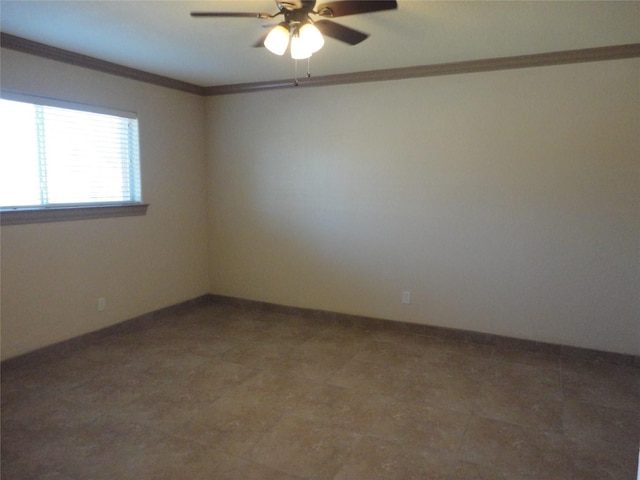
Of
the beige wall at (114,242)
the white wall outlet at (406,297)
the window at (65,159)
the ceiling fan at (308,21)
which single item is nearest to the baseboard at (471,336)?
the white wall outlet at (406,297)

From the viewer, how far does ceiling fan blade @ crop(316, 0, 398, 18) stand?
203 cm

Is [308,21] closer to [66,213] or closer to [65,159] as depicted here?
[65,159]

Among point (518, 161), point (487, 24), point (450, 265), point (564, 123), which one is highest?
point (487, 24)

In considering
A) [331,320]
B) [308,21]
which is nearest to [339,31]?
[308,21]

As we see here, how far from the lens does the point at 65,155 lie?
3525 mm

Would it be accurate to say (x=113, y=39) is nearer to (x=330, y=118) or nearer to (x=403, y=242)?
(x=330, y=118)

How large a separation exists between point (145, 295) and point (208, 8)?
112 inches

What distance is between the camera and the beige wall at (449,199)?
3.39m

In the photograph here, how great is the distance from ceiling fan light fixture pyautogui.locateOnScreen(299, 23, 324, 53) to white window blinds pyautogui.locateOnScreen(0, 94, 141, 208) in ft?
7.60

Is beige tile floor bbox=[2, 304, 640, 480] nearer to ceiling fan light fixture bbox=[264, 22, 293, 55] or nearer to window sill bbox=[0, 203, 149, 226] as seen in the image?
window sill bbox=[0, 203, 149, 226]

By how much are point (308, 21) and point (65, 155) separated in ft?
7.94

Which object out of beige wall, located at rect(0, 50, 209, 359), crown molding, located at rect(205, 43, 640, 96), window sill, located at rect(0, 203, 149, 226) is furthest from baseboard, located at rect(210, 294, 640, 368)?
crown molding, located at rect(205, 43, 640, 96)

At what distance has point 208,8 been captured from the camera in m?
2.58

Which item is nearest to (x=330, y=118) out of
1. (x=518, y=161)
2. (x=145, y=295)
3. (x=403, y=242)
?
(x=403, y=242)
